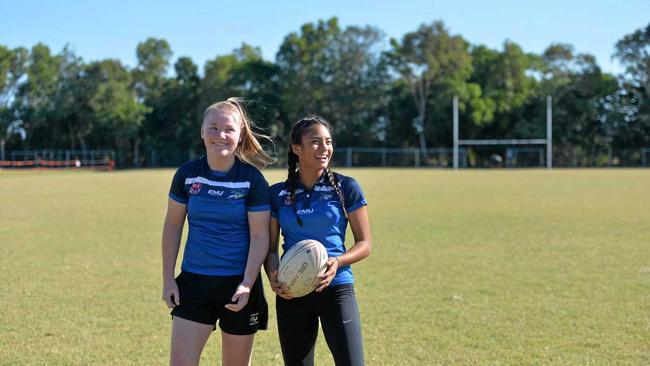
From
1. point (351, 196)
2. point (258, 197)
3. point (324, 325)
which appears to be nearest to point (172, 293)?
point (258, 197)

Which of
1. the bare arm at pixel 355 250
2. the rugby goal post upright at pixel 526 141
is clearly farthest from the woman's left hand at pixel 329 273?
the rugby goal post upright at pixel 526 141

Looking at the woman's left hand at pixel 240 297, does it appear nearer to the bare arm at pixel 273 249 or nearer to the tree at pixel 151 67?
the bare arm at pixel 273 249

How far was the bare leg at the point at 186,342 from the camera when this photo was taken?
354cm

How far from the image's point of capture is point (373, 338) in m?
5.85

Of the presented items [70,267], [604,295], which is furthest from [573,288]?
[70,267]

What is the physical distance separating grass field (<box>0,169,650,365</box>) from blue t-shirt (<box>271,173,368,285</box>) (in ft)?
6.09

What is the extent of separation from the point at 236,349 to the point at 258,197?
2.81ft

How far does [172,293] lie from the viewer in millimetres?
3639

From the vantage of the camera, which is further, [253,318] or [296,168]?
[296,168]

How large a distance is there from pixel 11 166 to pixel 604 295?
2709 inches

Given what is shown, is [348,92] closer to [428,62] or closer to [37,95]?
[428,62]

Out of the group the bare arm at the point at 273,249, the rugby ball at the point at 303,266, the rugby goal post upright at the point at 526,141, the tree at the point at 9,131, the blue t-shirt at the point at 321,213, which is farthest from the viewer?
the tree at the point at 9,131

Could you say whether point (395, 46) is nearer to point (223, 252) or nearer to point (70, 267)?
point (70, 267)

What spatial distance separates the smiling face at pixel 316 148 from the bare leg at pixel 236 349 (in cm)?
103
